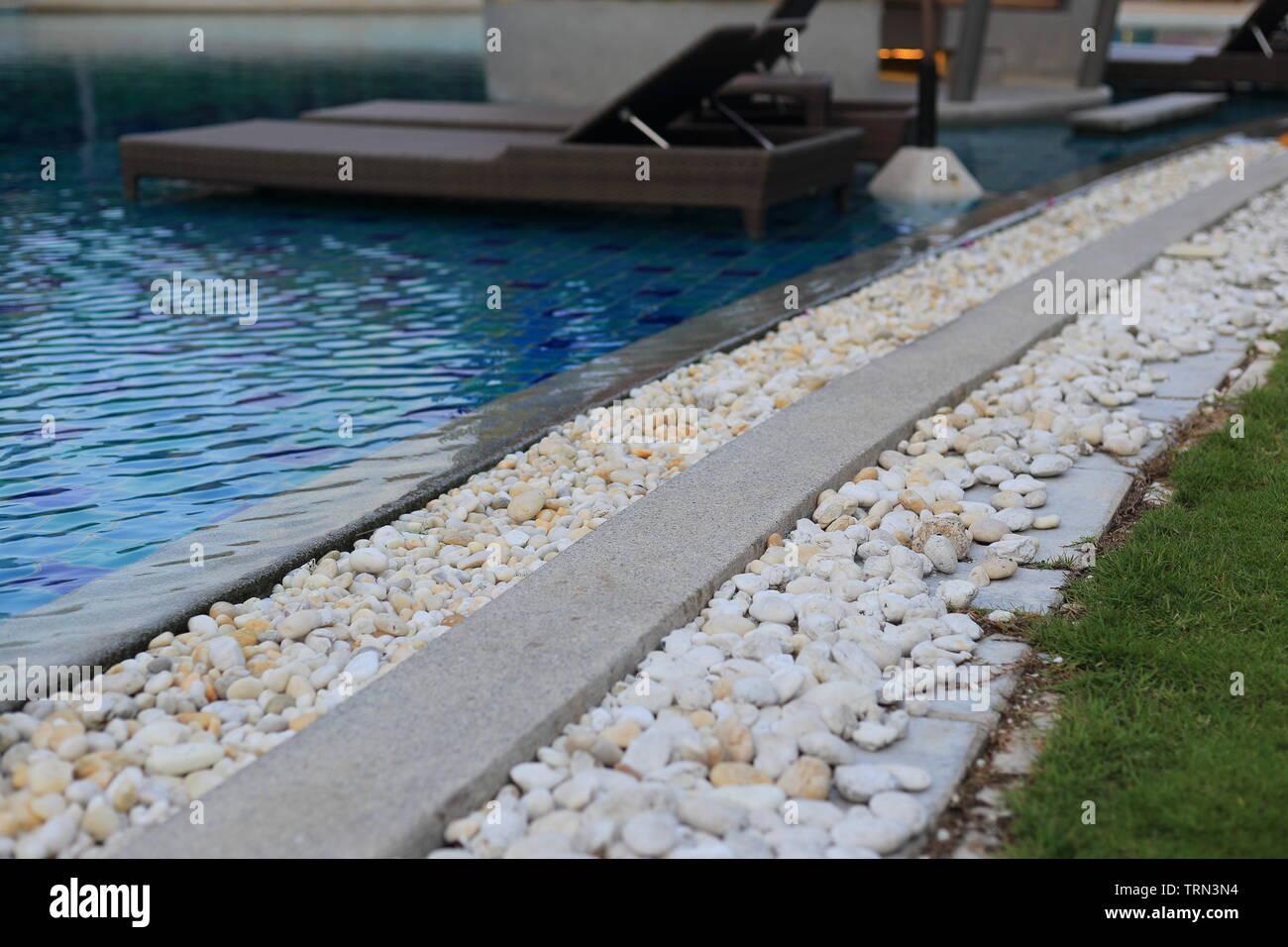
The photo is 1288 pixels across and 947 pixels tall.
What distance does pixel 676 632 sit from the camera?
2846mm

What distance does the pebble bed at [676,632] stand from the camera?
2.35m

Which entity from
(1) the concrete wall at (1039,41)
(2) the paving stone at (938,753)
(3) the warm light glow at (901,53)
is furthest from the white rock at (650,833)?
(3) the warm light glow at (901,53)

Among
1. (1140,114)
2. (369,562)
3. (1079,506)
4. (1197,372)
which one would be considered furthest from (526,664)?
(1140,114)

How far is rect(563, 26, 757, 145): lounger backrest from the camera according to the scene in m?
7.88

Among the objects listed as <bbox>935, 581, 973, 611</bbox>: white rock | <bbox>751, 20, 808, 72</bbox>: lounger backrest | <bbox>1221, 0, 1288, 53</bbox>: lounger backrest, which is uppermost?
<bbox>1221, 0, 1288, 53</bbox>: lounger backrest

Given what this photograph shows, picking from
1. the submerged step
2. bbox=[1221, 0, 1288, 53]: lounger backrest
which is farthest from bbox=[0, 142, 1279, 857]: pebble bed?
bbox=[1221, 0, 1288, 53]: lounger backrest

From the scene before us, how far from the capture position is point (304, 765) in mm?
2219

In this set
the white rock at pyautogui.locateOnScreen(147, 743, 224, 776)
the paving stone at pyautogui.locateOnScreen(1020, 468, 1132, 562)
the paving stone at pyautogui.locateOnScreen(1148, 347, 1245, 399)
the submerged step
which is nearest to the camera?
the white rock at pyautogui.locateOnScreen(147, 743, 224, 776)

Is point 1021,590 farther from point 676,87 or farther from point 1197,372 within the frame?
point 676,87

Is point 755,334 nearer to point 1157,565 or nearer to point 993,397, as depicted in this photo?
point 993,397

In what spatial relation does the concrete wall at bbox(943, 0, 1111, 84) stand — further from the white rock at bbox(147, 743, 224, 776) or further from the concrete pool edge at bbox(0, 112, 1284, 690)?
the white rock at bbox(147, 743, 224, 776)

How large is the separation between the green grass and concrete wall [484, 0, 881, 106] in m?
12.5

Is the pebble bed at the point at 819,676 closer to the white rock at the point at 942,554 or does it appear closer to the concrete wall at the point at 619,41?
the white rock at the point at 942,554
